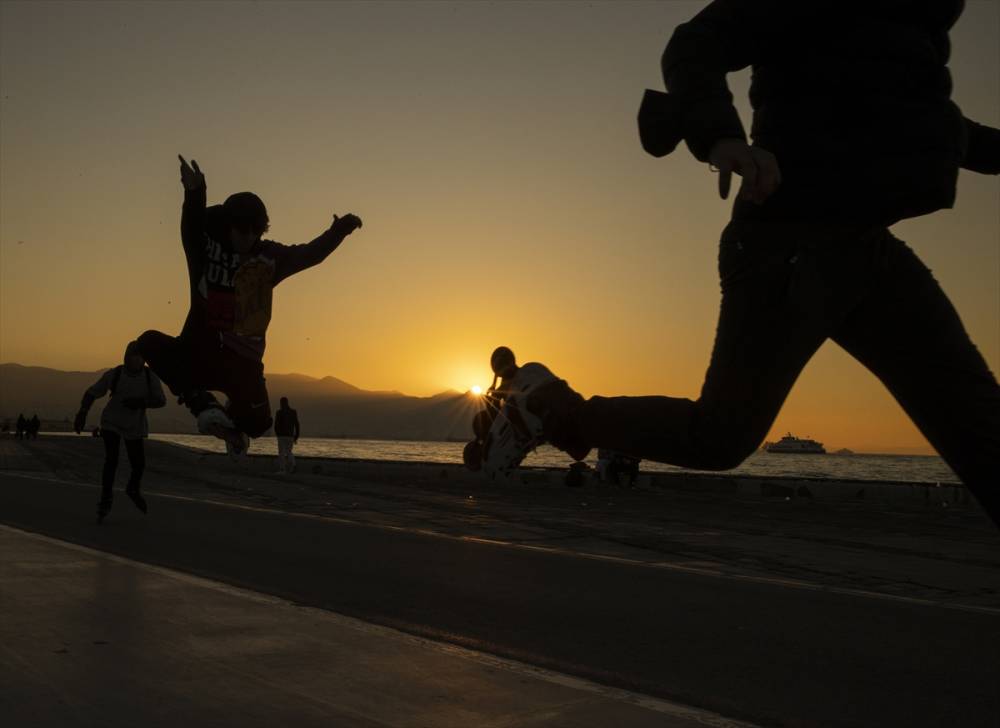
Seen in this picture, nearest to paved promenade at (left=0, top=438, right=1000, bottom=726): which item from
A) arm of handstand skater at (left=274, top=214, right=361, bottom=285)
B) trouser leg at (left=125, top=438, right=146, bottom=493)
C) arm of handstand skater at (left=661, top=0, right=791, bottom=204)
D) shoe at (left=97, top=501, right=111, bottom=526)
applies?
shoe at (left=97, top=501, right=111, bottom=526)

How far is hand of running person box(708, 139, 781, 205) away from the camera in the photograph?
2475 mm

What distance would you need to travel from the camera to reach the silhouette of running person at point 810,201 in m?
2.73

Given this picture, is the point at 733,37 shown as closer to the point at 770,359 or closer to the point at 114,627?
the point at 770,359

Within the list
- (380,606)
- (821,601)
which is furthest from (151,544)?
(821,601)

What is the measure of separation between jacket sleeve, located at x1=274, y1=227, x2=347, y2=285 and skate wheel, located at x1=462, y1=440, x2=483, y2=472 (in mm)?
769

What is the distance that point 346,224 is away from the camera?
278cm

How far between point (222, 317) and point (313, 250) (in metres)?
0.39

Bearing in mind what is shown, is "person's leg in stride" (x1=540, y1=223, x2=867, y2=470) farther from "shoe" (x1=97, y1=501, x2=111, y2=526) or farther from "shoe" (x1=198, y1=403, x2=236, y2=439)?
"shoe" (x1=97, y1=501, x2=111, y2=526)

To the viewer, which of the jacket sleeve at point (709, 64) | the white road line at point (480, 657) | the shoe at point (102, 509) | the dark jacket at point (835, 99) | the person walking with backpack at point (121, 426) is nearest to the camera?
the jacket sleeve at point (709, 64)

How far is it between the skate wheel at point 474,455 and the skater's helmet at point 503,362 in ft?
0.74

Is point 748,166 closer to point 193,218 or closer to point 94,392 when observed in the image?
point 193,218

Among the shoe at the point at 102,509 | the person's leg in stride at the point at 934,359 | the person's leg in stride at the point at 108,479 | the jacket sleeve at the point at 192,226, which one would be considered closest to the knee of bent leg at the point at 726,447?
the person's leg in stride at the point at 934,359

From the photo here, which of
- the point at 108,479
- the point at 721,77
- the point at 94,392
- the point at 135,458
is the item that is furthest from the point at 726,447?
the point at 108,479

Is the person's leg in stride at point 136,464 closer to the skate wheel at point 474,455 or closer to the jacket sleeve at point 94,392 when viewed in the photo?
the jacket sleeve at point 94,392
